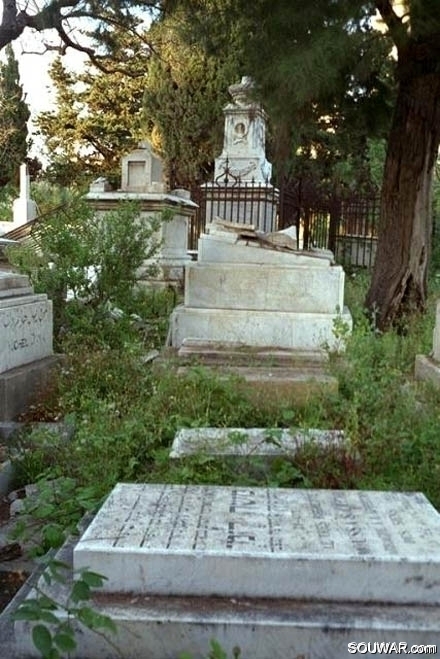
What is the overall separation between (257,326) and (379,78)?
13.3 ft

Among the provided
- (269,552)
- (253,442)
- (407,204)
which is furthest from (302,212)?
(269,552)

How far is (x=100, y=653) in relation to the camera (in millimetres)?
1754

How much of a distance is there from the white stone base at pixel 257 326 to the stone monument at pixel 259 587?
11.2 ft

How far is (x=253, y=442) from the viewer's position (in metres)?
3.08

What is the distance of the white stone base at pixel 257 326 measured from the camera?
18.0 ft

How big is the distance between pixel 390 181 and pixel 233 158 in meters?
7.66

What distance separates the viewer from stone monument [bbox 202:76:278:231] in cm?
1262

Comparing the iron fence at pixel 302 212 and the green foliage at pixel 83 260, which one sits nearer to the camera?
the green foliage at pixel 83 260

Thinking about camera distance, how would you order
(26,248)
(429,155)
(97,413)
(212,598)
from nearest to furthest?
(212,598), (97,413), (26,248), (429,155)

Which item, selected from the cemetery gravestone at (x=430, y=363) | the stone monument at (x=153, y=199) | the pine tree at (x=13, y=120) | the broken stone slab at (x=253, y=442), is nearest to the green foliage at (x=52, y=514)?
the broken stone slab at (x=253, y=442)

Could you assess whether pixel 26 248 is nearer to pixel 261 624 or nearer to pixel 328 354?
pixel 328 354

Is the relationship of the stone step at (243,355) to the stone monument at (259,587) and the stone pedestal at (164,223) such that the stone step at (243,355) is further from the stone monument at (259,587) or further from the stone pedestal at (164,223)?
the stone pedestal at (164,223)

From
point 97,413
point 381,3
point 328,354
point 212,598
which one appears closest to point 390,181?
point 381,3

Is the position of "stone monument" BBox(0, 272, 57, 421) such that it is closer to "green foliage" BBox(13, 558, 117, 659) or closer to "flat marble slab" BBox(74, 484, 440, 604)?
"flat marble slab" BBox(74, 484, 440, 604)
